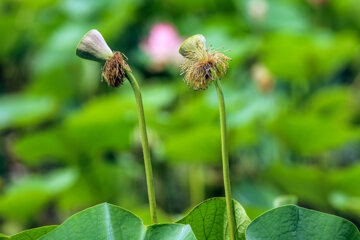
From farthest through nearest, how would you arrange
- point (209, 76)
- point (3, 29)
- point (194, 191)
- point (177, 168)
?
point (3, 29) → point (177, 168) → point (194, 191) → point (209, 76)

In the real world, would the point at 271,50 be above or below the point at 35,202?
above

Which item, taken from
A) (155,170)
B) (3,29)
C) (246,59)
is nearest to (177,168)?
(155,170)

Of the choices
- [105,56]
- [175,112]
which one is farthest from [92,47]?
[175,112]

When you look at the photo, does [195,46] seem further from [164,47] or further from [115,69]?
[164,47]

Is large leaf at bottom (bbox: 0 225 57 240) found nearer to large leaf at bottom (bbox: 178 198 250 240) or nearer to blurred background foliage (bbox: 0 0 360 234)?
large leaf at bottom (bbox: 178 198 250 240)

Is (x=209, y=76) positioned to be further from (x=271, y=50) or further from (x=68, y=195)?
(x=271, y=50)

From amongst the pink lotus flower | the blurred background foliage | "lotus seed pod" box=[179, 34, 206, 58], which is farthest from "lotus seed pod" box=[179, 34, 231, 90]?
the pink lotus flower
